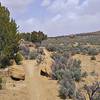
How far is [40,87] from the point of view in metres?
23.6

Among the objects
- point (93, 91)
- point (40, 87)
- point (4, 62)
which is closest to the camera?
point (93, 91)

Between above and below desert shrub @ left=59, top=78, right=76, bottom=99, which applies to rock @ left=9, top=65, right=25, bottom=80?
above

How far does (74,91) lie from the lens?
21156mm

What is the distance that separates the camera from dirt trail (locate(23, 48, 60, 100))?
68.9ft

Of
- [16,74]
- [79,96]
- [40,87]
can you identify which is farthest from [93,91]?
[16,74]

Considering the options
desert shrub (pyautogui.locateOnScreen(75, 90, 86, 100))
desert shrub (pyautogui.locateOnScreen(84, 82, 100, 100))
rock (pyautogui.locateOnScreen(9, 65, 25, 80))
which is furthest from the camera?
rock (pyautogui.locateOnScreen(9, 65, 25, 80))

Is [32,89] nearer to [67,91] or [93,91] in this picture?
[67,91]

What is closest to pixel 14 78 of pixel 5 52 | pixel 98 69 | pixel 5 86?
pixel 5 86

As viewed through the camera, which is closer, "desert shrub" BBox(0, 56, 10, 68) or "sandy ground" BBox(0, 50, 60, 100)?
"sandy ground" BBox(0, 50, 60, 100)

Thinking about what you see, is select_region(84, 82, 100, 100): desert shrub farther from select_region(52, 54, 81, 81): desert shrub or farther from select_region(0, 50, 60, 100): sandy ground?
select_region(52, 54, 81, 81): desert shrub

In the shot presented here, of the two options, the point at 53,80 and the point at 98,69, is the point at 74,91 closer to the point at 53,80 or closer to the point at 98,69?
the point at 53,80

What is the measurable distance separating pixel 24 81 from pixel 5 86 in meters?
2.45

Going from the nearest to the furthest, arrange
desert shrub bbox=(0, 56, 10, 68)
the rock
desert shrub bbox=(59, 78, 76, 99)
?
desert shrub bbox=(59, 78, 76, 99) < the rock < desert shrub bbox=(0, 56, 10, 68)

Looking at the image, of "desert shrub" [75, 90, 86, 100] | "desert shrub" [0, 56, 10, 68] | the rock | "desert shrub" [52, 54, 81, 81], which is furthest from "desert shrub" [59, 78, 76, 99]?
"desert shrub" [0, 56, 10, 68]
